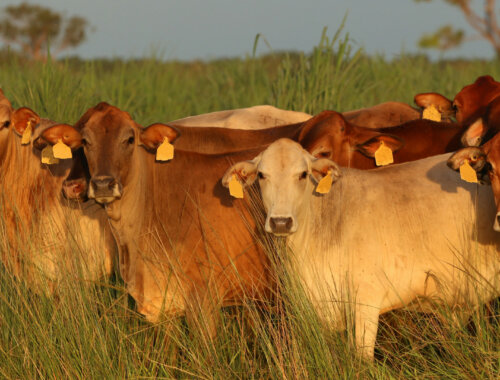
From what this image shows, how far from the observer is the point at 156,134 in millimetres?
5332

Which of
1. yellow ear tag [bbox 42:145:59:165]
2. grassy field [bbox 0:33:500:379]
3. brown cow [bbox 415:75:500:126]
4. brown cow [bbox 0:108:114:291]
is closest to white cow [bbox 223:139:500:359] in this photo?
grassy field [bbox 0:33:500:379]

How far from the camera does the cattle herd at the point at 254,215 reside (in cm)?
462

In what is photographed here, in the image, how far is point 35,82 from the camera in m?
8.90

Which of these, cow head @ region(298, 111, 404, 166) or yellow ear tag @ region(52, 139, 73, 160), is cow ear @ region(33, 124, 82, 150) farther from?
cow head @ region(298, 111, 404, 166)

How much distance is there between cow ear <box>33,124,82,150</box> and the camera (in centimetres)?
511

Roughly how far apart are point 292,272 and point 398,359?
79 centimetres

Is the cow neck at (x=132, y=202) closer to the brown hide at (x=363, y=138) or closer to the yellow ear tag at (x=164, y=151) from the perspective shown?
the yellow ear tag at (x=164, y=151)

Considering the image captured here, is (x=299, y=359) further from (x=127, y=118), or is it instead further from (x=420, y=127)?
(x=420, y=127)

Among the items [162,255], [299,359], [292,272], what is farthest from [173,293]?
[299,359]

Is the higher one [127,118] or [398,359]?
[127,118]

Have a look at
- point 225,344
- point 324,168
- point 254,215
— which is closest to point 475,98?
point 324,168

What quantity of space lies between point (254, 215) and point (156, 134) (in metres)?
0.90

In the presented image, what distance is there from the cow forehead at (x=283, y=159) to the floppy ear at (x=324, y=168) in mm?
54

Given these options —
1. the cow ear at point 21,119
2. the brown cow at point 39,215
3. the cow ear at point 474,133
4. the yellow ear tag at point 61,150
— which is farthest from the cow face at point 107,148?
the cow ear at point 474,133
